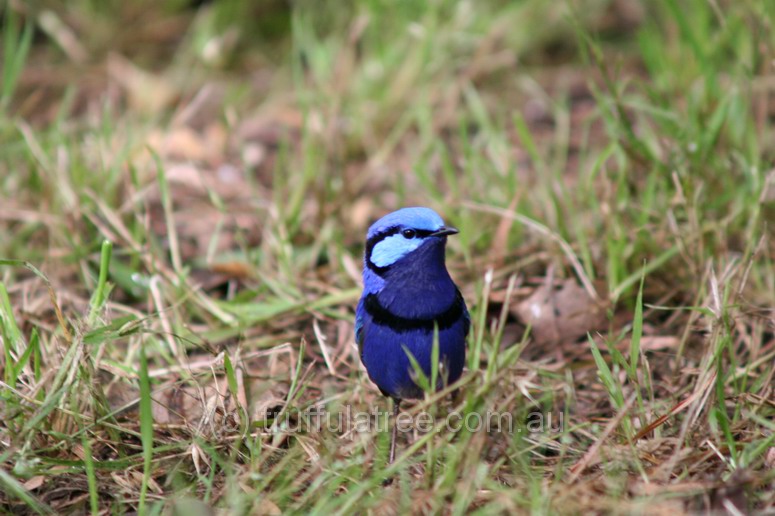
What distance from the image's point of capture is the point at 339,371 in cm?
377

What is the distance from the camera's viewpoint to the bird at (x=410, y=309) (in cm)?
311

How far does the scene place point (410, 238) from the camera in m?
3.18

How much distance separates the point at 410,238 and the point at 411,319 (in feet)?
0.95

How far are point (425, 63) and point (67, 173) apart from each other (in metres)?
2.15

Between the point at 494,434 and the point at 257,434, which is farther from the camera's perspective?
the point at 494,434

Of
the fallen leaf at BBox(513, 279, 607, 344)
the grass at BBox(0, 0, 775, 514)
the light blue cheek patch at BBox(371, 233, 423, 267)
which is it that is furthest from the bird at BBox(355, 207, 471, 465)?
the fallen leaf at BBox(513, 279, 607, 344)

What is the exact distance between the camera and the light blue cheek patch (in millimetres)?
3168

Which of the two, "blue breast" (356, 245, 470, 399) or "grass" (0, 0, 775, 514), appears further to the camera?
"blue breast" (356, 245, 470, 399)

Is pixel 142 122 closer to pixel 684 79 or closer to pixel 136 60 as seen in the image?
pixel 136 60

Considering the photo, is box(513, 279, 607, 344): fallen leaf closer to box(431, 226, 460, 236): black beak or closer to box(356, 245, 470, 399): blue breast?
box(356, 245, 470, 399): blue breast

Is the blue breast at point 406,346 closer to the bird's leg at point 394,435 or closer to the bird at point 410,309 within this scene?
the bird at point 410,309

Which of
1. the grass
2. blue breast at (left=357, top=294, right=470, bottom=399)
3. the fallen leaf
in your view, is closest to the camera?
the grass

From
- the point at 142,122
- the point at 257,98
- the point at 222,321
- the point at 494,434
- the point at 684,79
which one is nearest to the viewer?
the point at 494,434

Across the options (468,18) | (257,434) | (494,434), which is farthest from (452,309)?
(468,18)
